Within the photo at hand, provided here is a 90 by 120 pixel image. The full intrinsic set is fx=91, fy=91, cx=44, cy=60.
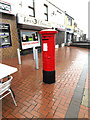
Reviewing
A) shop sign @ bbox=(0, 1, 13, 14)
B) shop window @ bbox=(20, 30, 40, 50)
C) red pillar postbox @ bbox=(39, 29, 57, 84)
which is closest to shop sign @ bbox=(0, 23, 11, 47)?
shop sign @ bbox=(0, 1, 13, 14)

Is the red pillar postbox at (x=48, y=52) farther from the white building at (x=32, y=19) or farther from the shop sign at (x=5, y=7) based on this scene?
the white building at (x=32, y=19)

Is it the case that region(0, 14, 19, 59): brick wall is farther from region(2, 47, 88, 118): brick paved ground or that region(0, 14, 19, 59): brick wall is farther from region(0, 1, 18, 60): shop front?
region(2, 47, 88, 118): brick paved ground

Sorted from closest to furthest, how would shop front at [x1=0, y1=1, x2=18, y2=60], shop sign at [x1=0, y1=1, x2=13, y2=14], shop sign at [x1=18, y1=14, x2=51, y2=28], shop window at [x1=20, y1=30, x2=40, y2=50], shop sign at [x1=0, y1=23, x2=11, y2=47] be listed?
shop sign at [x1=0, y1=1, x2=13, y2=14], shop front at [x1=0, y1=1, x2=18, y2=60], shop sign at [x1=0, y1=23, x2=11, y2=47], shop sign at [x1=18, y1=14, x2=51, y2=28], shop window at [x1=20, y1=30, x2=40, y2=50]

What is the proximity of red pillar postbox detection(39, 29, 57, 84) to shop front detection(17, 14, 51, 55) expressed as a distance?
6.42 metres

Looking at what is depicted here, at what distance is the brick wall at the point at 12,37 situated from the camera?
7.68 meters

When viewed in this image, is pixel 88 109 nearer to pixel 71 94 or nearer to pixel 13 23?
pixel 71 94

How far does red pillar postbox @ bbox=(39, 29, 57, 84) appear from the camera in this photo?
128 inches

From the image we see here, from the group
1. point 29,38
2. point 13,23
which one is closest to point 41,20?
point 29,38

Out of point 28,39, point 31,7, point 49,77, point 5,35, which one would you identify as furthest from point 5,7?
point 49,77

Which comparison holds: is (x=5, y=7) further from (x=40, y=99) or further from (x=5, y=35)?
(x=40, y=99)

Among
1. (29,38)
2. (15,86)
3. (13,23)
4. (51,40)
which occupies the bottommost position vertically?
(15,86)

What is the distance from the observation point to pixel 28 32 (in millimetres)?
10586

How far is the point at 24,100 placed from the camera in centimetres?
280

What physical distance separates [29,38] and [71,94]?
29.6 feet
